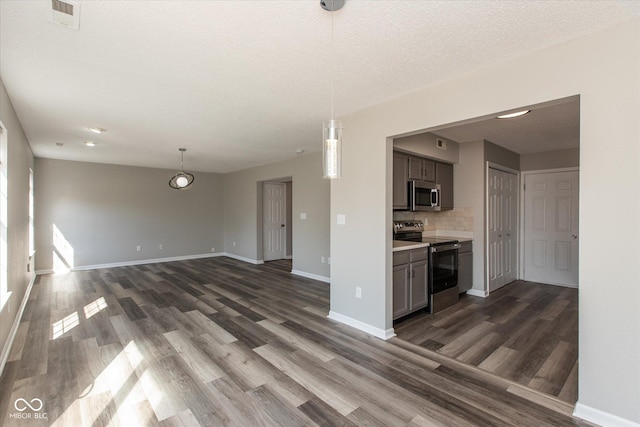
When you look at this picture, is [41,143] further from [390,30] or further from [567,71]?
[567,71]

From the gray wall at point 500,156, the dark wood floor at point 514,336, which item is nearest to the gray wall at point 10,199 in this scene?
the dark wood floor at point 514,336

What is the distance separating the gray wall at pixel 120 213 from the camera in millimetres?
6250

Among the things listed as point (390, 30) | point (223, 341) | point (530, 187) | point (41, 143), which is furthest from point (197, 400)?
point (530, 187)

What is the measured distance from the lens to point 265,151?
18.3ft

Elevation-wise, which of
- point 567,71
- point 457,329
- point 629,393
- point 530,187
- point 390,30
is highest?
point 390,30

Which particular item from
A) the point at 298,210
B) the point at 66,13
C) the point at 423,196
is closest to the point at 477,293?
the point at 423,196

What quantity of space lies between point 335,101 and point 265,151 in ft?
9.16

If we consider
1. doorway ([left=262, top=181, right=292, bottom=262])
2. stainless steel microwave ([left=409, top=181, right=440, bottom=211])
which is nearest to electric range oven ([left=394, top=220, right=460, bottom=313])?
stainless steel microwave ([left=409, top=181, right=440, bottom=211])

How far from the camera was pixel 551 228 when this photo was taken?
17.4 feet

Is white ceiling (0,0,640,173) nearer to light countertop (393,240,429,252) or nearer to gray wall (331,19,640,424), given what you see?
gray wall (331,19,640,424)

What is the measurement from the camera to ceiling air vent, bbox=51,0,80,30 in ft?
5.27
